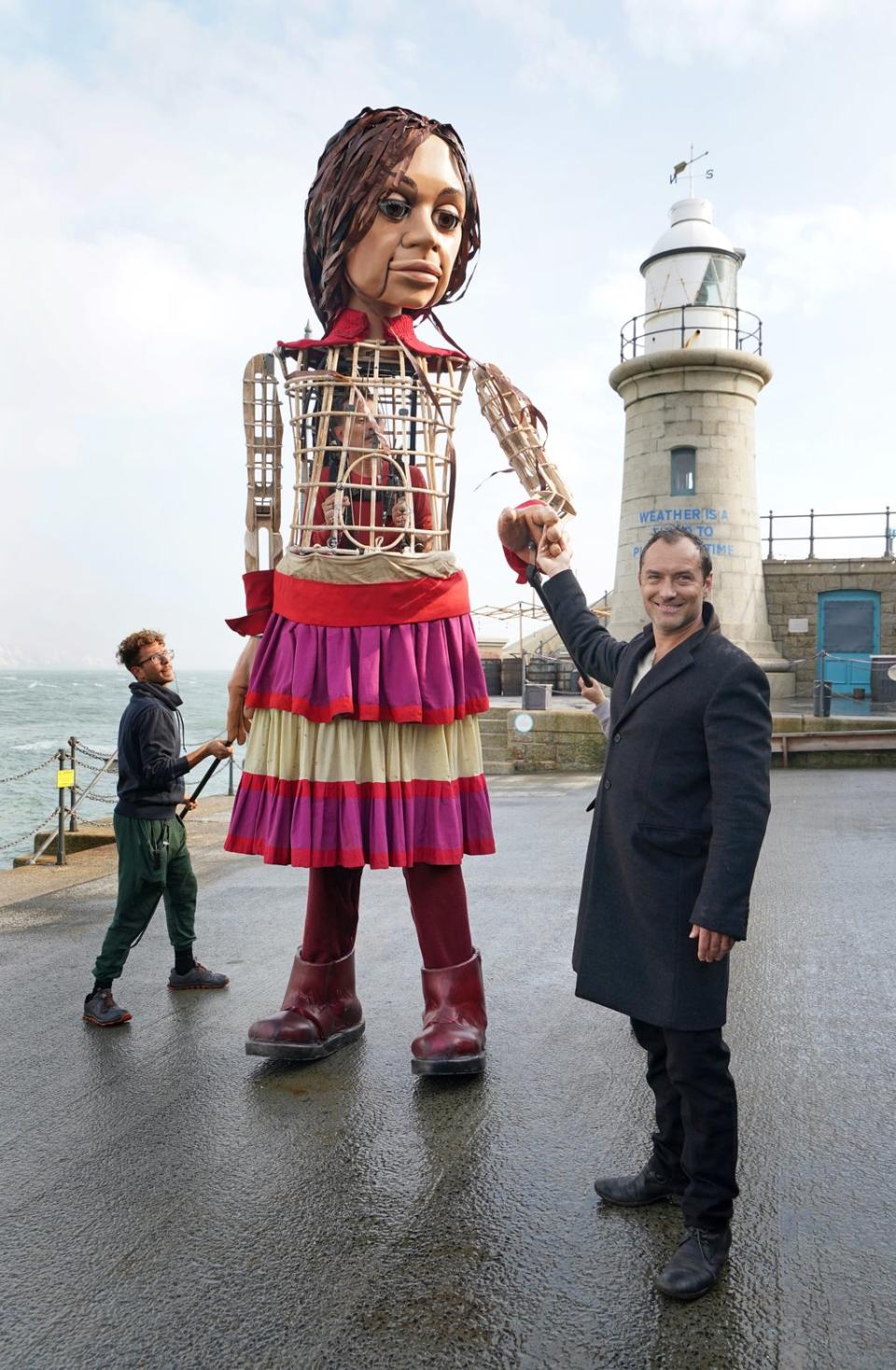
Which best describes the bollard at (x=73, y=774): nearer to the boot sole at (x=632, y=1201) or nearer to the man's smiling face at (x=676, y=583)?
the boot sole at (x=632, y=1201)

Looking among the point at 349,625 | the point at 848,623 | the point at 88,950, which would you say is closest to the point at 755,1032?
the point at 349,625

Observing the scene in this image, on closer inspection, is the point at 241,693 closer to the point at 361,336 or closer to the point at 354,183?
the point at 361,336

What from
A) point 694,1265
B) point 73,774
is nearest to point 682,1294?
point 694,1265

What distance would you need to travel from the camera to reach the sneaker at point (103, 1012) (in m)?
3.45

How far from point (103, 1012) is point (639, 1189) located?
79.1 inches

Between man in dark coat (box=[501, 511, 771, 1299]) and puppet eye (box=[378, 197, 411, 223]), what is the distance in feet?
5.47

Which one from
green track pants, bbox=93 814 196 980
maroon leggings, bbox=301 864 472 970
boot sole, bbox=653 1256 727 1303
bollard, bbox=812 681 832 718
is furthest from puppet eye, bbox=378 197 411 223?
bollard, bbox=812 681 832 718

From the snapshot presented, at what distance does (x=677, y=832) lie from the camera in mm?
2193

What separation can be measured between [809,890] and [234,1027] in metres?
3.30

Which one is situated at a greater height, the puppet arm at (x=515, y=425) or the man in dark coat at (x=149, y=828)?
the puppet arm at (x=515, y=425)

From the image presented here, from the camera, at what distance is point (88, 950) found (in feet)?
14.4

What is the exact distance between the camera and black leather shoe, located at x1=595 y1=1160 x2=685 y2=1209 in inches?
90.4

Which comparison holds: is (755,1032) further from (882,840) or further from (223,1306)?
(882,840)

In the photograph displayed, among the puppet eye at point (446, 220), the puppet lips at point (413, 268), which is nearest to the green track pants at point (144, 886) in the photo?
the puppet lips at point (413, 268)
